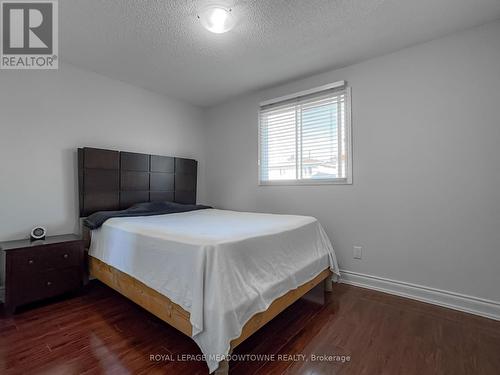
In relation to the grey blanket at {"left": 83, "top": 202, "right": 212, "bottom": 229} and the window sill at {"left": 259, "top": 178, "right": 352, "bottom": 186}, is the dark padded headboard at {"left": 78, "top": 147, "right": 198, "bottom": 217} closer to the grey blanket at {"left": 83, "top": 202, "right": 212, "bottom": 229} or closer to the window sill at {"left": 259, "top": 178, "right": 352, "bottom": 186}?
the grey blanket at {"left": 83, "top": 202, "right": 212, "bottom": 229}

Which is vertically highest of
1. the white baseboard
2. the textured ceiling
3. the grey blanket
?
the textured ceiling

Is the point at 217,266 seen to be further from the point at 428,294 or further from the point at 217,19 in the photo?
the point at 428,294

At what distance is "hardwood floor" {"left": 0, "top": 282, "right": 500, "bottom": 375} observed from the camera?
1428 mm

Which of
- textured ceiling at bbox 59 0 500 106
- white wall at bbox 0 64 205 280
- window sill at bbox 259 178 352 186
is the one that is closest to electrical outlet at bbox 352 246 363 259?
window sill at bbox 259 178 352 186

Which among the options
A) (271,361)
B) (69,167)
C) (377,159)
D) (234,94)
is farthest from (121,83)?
(271,361)

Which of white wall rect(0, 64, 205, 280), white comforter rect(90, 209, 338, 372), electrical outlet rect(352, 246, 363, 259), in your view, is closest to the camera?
white comforter rect(90, 209, 338, 372)

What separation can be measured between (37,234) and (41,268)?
0.40 meters

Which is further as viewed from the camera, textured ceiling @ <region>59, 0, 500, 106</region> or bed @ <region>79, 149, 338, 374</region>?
textured ceiling @ <region>59, 0, 500, 106</region>

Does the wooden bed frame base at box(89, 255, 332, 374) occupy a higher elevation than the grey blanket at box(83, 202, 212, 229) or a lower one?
lower

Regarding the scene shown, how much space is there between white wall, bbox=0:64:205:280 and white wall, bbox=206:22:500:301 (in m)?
2.37

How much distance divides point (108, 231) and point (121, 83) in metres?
1.95

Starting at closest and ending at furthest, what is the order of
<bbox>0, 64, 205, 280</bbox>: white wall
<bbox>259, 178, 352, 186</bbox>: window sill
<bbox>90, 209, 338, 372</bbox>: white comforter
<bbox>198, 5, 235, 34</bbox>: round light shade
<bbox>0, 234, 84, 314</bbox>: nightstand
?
1. <bbox>90, 209, 338, 372</bbox>: white comforter
2. <bbox>198, 5, 235, 34</bbox>: round light shade
3. <bbox>0, 234, 84, 314</bbox>: nightstand
4. <bbox>0, 64, 205, 280</bbox>: white wall
5. <bbox>259, 178, 352, 186</bbox>: window sill

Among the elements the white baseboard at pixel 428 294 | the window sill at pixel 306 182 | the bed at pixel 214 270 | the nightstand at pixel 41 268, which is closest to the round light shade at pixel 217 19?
the bed at pixel 214 270

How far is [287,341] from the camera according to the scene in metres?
1.68
